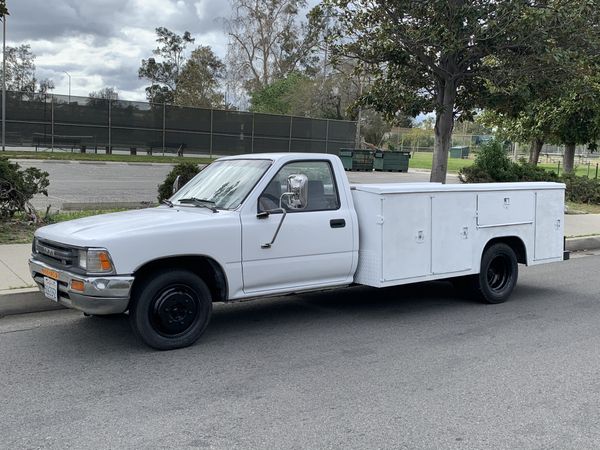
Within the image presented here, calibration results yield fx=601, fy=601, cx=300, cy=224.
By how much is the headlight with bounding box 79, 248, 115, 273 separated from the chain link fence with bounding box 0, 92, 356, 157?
1273 inches

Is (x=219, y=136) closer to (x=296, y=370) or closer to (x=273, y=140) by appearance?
(x=273, y=140)

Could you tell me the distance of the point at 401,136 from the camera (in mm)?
86625

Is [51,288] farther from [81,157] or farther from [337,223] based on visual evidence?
[81,157]

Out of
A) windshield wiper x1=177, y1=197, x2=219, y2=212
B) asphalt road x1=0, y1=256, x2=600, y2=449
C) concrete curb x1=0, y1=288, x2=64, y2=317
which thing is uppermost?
windshield wiper x1=177, y1=197, x2=219, y2=212

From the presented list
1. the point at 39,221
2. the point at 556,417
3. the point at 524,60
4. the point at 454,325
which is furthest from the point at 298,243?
the point at 524,60

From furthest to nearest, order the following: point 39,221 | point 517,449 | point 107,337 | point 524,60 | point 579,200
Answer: point 579,200 < point 524,60 < point 39,221 < point 107,337 < point 517,449

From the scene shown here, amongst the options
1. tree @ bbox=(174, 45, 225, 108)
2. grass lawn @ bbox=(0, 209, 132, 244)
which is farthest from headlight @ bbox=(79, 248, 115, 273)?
tree @ bbox=(174, 45, 225, 108)

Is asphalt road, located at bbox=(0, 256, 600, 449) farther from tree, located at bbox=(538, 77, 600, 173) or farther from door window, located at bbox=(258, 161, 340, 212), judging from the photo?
tree, located at bbox=(538, 77, 600, 173)

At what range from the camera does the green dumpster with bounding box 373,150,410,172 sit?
38.1 meters

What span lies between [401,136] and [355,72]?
73.1 m

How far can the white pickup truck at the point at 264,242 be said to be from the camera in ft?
17.0

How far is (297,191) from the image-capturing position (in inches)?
221

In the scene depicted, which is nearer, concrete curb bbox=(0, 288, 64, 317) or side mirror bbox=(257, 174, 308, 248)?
side mirror bbox=(257, 174, 308, 248)

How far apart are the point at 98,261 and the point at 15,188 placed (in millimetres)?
6164
